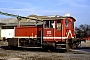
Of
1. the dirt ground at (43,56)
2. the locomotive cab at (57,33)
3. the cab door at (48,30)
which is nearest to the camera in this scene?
the dirt ground at (43,56)

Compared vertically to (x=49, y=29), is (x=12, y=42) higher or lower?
lower

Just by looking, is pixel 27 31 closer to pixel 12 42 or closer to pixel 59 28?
pixel 12 42

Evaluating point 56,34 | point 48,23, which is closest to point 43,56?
point 56,34

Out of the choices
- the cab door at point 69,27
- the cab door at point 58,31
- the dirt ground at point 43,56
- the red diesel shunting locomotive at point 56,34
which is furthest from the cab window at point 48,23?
the dirt ground at point 43,56

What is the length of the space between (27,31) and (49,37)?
Result: 140 inches

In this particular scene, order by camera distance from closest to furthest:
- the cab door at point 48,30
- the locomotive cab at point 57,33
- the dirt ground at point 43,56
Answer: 1. the dirt ground at point 43,56
2. the locomotive cab at point 57,33
3. the cab door at point 48,30

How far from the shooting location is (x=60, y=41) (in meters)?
19.8

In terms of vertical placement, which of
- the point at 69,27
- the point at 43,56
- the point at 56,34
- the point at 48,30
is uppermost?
the point at 69,27

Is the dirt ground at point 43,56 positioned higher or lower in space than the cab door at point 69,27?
lower

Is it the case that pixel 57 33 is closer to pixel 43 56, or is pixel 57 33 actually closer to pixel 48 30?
pixel 48 30

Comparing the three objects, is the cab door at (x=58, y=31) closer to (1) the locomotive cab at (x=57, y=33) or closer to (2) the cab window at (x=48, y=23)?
(1) the locomotive cab at (x=57, y=33)

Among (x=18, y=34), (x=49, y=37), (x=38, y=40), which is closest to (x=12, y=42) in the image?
(x=18, y=34)

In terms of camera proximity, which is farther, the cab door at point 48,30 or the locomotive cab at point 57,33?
the cab door at point 48,30

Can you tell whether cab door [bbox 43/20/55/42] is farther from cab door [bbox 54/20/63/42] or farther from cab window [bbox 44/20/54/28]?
cab door [bbox 54/20/63/42]
